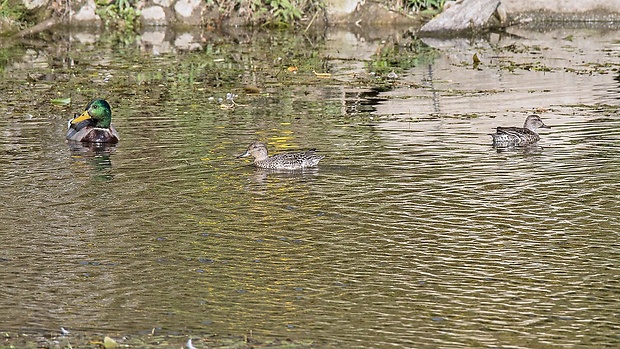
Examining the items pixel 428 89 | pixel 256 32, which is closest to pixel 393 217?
pixel 428 89

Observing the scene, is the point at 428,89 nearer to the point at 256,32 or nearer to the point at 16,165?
the point at 16,165

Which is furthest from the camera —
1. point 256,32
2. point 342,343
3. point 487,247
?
point 256,32

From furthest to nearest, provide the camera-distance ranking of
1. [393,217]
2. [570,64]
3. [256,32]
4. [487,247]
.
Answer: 1. [256,32]
2. [570,64]
3. [393,217]
4. [487,247]

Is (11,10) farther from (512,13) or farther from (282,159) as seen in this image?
(282,159)

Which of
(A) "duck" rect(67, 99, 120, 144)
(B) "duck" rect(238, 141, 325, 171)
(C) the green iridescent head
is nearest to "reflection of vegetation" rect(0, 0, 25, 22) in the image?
(A) "duck" rect(67, 99, 120, 144)

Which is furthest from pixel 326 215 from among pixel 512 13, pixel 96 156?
pixel 512 13

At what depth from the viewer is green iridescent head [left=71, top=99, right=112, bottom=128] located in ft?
42.5

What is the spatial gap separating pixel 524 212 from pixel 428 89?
6.77 meters

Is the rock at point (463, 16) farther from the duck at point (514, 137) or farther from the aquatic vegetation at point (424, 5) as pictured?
the duck at point (514, 137)

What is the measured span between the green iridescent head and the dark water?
1.00 feet

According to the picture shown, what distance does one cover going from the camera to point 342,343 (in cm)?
653

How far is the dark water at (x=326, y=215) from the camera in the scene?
7043 millimetres

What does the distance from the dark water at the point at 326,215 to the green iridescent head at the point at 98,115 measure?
12.1 inches

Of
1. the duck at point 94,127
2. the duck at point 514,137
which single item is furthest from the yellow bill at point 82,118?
the duck at point 514,137
